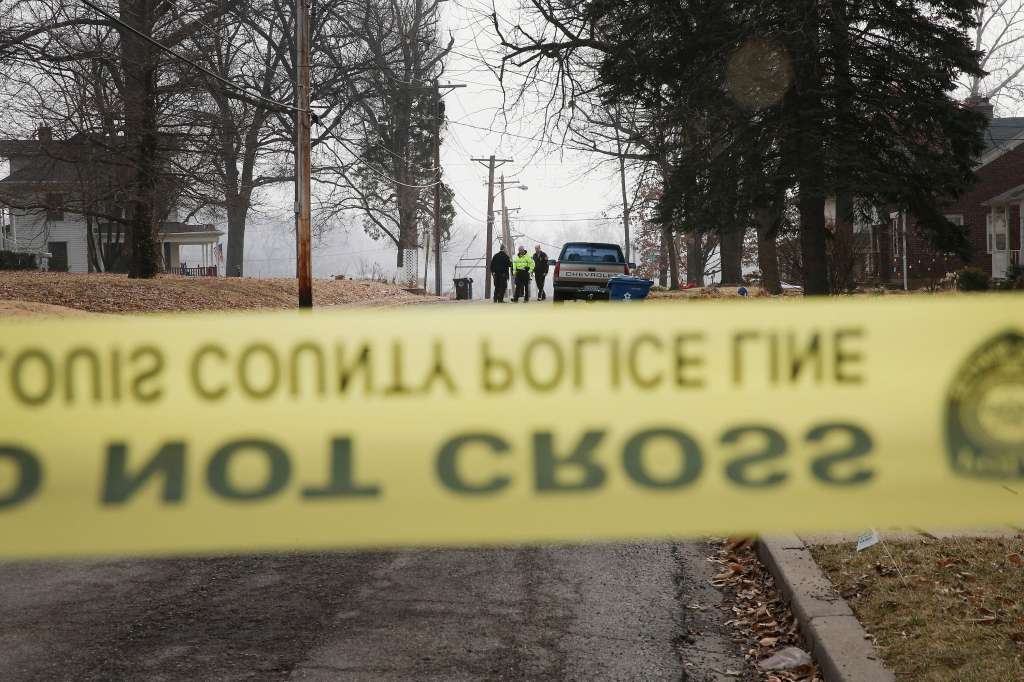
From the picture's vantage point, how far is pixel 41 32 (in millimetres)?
25109

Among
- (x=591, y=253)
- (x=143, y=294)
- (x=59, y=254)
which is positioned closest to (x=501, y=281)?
(x=591, y=253)

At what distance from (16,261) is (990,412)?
54.2m

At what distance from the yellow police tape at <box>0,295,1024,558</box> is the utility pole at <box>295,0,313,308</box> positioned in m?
23.0

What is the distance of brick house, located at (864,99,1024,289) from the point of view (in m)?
43.6

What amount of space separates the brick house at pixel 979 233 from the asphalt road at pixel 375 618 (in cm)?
3942

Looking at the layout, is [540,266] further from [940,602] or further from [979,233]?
[940,602]

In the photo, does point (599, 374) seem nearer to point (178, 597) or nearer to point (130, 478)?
point (130, 478)

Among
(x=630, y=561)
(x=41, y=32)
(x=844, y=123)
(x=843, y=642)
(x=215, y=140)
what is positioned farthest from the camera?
(x=215, y=140)

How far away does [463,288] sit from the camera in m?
57.2

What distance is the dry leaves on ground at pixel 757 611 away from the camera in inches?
194

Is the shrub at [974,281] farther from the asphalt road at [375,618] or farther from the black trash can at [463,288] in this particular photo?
the asphalt road at [375,618]

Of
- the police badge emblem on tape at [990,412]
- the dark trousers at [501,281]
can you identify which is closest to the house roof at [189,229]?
the dark trousers at [501,281]

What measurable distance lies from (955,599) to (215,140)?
26.1m

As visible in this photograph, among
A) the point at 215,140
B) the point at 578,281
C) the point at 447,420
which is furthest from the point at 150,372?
the point at 578,281
